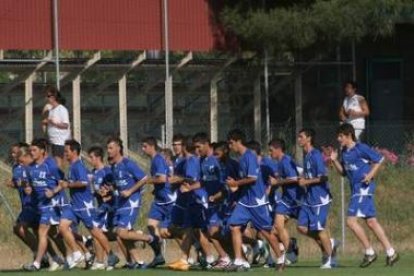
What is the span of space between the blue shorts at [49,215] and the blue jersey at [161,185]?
170 cm

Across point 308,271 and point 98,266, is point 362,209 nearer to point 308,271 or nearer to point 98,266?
point 308,271

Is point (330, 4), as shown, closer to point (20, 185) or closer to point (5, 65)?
point (5, 65)

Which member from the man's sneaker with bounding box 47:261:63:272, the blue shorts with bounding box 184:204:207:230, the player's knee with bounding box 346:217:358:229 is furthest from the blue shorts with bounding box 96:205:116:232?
the player's knee with bounding box 346:217:358:229

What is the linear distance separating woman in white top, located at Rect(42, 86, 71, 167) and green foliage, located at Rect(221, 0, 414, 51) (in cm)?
798

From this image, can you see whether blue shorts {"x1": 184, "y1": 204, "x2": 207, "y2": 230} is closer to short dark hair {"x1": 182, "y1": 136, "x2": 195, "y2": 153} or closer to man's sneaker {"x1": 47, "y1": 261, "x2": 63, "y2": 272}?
short dark hair {"x1": 182, "y1": 136, "x2": 195, "y2": 153}

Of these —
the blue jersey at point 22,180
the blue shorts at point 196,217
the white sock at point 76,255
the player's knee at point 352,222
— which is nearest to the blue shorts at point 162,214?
the blue shorts at point 196,217

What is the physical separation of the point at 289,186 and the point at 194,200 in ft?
5.17

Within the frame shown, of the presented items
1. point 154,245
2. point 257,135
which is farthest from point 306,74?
point 154,245

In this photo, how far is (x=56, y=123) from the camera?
25.2 m

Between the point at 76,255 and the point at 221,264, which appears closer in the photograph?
the point at 221,264

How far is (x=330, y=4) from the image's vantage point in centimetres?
3209

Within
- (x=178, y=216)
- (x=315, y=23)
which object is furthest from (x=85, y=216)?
(x=315, y=23)

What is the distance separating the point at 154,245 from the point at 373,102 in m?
17.9

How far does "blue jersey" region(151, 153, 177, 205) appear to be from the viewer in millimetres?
22986
